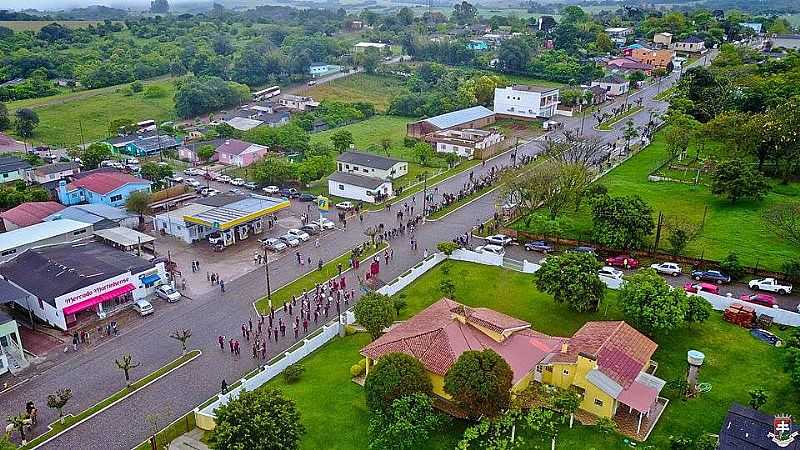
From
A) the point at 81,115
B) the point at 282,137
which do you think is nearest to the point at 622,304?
the point at 282,137

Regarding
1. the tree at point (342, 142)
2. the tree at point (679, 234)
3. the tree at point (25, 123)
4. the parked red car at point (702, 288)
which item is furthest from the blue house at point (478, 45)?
the parked red car at point (702, 288)

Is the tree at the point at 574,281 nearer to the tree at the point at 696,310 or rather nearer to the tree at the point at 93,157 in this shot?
the tree at the point at 696,310

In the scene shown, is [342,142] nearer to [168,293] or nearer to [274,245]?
[274,245]

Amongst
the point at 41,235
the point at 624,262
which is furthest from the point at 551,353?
the point at 41,235

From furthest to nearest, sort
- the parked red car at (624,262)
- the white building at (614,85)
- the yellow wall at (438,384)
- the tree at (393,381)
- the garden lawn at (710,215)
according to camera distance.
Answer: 1. the white building at (614,85)
2. the garden lawn at (710,215)
3. the parked red car at (624,262)
4. the yellow wall at (438,384)
5. the tree at (393,381)

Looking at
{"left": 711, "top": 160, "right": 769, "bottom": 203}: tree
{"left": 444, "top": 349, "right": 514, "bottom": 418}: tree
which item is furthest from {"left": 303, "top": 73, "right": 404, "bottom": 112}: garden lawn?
{"left": 444, "top": 349, "right": 514, "bottom": 418}: tree

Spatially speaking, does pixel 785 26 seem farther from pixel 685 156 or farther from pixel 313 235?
pixel 313 235
